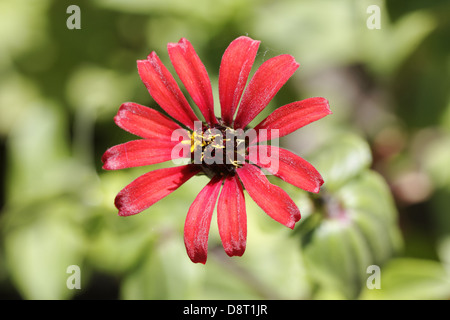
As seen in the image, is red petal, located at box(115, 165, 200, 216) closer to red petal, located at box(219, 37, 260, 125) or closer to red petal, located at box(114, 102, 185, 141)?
red petal, located at box(114, 102, 185, 141)

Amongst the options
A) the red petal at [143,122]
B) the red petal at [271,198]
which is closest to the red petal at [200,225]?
the red petal at [271,198]

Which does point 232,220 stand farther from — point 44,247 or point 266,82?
point 44,247

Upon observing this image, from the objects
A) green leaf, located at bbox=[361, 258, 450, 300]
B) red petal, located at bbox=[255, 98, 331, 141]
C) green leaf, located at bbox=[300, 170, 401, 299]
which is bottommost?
green leaf, located at bbox=[361, 258, 450, 300]

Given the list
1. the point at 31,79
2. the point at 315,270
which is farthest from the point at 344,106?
the point at 31,79

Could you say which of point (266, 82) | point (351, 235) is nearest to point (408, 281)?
point (351, 235)

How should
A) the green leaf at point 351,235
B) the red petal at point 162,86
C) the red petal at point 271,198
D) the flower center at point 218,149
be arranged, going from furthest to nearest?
the green leaf at point 351,235 → the flower center at point 218,149 → the red petal at point 162,86 → the red petal at point 271,198

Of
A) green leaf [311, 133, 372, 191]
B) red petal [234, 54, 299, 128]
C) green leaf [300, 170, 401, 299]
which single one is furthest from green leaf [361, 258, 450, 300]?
red petal [234, 54, 299, 128]

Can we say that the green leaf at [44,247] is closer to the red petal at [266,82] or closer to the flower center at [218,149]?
the flower center at [218,149]
